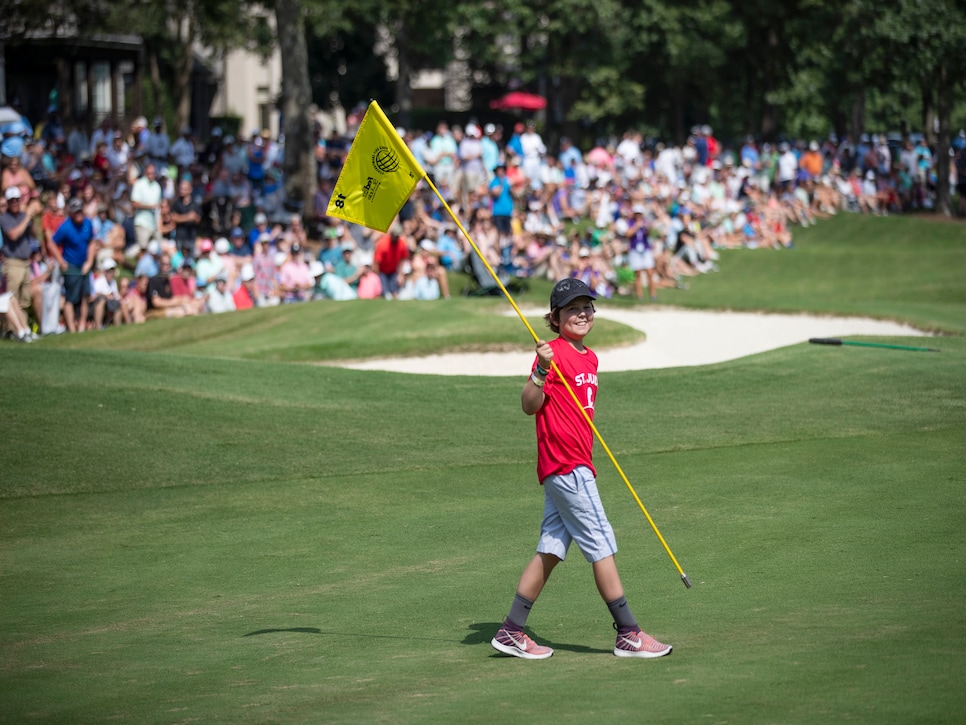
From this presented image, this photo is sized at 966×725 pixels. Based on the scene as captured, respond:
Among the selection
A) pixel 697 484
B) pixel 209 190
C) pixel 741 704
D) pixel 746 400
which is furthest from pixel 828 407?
pixel 209 190

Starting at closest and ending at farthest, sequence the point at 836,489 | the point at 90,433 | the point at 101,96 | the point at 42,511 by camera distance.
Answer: the point at 836,489 → the point at 42,511 → the point at 90,433 → the point at 101,96

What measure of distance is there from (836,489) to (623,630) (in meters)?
4.08

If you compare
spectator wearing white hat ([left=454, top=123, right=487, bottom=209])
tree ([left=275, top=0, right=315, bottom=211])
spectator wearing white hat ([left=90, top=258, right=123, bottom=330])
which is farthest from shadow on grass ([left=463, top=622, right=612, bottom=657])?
spectator wearing white hat ([left=454, top=123, right=487, bottom=209])

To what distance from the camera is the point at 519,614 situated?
6656 mm

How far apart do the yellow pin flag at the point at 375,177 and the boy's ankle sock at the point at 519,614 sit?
255 centimetres

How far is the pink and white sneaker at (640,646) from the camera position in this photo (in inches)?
253

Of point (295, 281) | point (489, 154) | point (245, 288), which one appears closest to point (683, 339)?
point (295, 281)

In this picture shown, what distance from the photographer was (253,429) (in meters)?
13.1

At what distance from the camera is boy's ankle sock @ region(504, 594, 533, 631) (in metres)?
6.66

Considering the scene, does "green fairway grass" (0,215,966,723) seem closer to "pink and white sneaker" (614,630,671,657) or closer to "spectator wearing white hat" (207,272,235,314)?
"pink and white sneaker" (614,630,671,657)

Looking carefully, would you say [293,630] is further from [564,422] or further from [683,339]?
[683,339]

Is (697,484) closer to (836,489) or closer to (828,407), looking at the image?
(836,489)

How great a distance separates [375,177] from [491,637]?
2.97 m

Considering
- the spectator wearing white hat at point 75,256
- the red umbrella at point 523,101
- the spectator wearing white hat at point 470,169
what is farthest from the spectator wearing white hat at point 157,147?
the red umbrella at point 523,101
